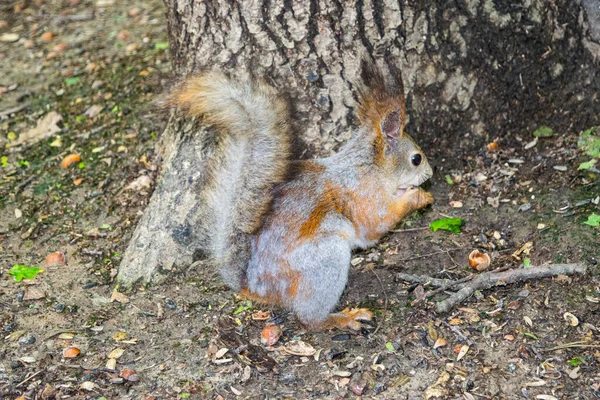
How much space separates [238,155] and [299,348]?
762mm

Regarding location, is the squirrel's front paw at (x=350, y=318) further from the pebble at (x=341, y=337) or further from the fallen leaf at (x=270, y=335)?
the fallen leaf at (x=270, y=335)


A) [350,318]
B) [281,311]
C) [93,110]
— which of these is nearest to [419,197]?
[350,318]

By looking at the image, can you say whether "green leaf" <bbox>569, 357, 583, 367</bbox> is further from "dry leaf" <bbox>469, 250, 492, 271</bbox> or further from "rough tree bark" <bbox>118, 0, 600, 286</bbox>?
"rough tree bark" <bbox>118, 0, 600, 286</bbox>

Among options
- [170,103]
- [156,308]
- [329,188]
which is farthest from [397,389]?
[170,103]

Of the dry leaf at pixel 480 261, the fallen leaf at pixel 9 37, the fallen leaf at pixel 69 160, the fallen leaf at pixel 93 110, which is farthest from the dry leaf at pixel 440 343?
the fallen leaf at pixel 9 37

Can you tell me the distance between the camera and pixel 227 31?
313 centimetres

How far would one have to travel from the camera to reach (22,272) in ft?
10.6

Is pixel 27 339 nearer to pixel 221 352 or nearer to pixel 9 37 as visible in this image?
pixel 221 352

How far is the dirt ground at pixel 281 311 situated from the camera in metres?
2.64

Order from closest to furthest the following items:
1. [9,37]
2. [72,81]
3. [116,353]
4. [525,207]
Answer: [116,353]
[525,207]
[72,81]
[9,37]

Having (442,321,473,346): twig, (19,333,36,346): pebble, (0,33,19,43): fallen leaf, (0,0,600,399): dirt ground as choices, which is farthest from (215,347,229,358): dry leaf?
(0,33,19,43): fallen leaf

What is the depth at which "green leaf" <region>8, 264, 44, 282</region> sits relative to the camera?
10.5ft

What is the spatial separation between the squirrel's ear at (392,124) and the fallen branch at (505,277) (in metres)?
0.66

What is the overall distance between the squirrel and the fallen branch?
33 cm
